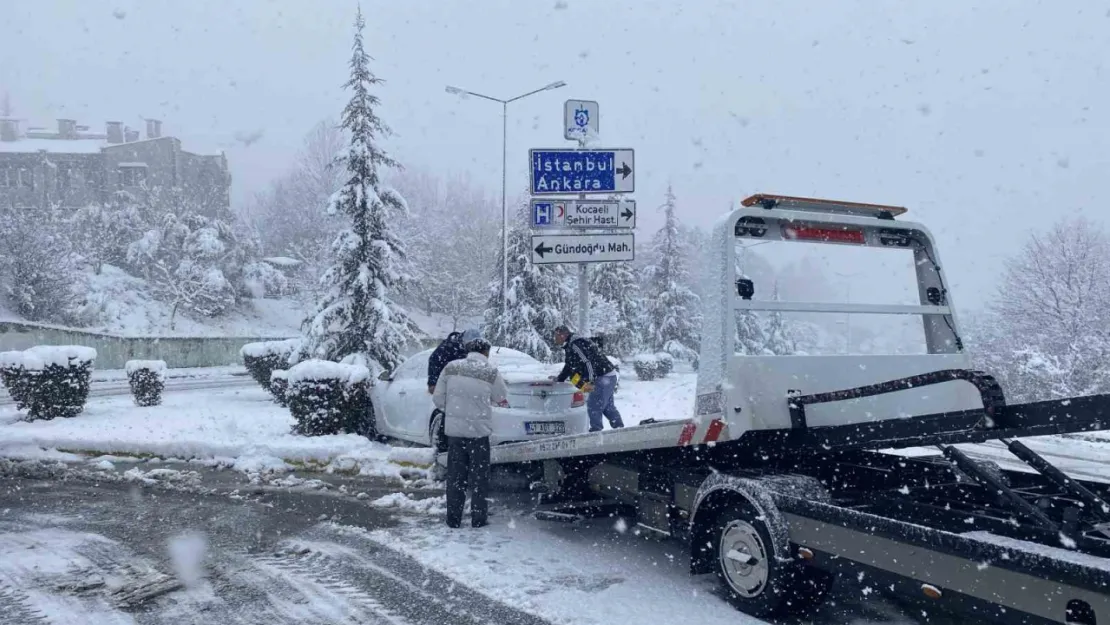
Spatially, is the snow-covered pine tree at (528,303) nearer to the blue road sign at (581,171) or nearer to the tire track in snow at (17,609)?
the blue road sign at (581,171)

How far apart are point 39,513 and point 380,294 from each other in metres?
12.9

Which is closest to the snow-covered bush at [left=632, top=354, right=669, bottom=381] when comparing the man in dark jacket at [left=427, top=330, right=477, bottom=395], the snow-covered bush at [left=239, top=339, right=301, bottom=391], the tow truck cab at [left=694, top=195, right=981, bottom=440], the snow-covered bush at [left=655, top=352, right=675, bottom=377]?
the snow-covered bush at [left=655, top=352, right=675, bottom=377]

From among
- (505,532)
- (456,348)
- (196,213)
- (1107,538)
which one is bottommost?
(505,532)

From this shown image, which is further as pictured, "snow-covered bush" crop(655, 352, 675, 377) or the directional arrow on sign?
"snow-covered bush" crop(655, 352, 675, 377)

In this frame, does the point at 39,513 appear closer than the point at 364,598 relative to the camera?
No

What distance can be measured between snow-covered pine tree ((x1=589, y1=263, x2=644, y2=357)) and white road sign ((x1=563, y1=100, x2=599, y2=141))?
30711 millimetres

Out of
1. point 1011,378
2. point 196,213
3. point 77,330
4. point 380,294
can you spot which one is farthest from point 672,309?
point 196,213

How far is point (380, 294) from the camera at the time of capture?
20219 millimetres

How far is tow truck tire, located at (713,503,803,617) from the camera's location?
4508mm

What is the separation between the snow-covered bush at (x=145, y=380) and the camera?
1581cm

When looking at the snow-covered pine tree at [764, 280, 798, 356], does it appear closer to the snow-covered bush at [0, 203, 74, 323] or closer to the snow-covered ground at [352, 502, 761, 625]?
the snow-covered ground at [352, 502, 761, 625]

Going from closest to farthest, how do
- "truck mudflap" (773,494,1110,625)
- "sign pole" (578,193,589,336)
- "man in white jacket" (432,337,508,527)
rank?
"truck mudflap" (773,494,1110,625) < "man in white jacket" (432,337,508,527) < "sign pole" (578,193,589,336)

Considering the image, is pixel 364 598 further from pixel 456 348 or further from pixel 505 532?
pixel 456 348

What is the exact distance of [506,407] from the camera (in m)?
9.11
